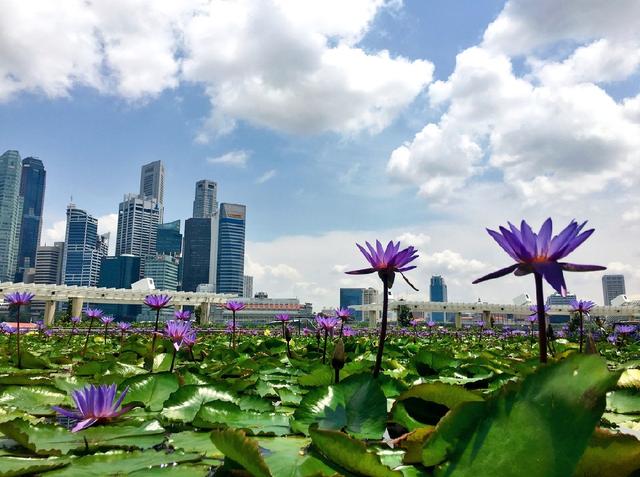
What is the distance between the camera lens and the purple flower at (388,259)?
2.26 m

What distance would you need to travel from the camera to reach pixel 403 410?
1741 millimetres

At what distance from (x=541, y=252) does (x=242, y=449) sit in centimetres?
117

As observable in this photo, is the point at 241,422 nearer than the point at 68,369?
Yes

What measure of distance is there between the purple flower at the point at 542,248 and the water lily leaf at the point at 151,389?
1.80 meters

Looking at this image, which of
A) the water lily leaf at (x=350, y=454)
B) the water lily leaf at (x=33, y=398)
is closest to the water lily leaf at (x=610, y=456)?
the water lily leaf at (x=350, y=454)

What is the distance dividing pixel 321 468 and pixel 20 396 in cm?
223

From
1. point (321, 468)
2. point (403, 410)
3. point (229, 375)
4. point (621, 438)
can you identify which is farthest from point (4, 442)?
point (621, 438)

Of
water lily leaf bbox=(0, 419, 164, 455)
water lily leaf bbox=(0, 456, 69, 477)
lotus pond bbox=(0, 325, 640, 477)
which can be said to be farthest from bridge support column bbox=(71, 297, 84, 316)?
water lily leaf bbox=(0, 456, 69, 477)

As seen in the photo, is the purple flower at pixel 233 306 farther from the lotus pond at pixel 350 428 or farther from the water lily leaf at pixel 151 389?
the water lily leaf at pixel 151 389

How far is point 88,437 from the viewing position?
1.78m

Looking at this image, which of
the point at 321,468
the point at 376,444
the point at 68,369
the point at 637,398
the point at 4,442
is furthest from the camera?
the point at 68,369

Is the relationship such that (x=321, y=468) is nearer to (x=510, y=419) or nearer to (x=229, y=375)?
(x=510, y=419)

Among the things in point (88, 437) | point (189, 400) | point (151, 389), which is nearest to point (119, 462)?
point (88, 437)

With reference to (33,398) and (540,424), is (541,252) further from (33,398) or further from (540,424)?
(33,398)
